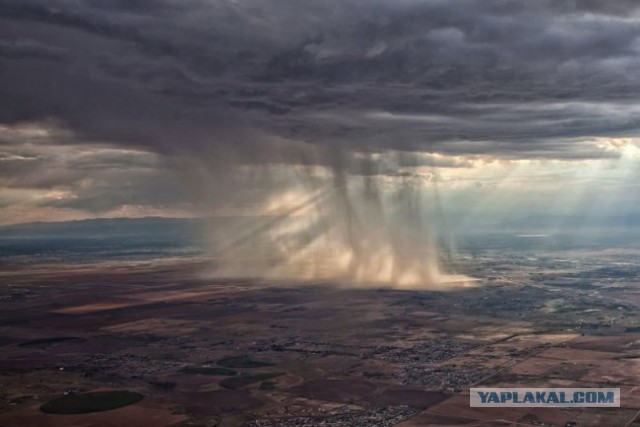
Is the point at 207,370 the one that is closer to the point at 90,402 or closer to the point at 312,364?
the point at 312,364

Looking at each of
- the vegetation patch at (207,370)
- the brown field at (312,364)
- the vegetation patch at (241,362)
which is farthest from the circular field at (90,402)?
the vegetation patch at (241,362)

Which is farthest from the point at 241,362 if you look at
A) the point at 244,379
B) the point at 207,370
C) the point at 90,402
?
the point at 90,402

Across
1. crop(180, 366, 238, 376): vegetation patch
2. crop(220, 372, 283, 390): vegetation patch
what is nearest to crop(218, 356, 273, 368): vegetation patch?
crop(180, 366, 238, 376): vegetation patch

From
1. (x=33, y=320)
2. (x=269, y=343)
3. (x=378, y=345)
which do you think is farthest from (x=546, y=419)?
(x=33, y=320)

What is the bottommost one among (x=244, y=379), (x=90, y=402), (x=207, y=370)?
(x=244, y=379)

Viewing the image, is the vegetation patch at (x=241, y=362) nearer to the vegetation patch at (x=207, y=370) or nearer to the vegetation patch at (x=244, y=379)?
the vegetation patch at (x=207, y=370)

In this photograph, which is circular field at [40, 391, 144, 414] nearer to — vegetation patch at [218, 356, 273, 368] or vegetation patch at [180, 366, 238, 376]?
vegetation patch at [180, 366, 238, 376]
